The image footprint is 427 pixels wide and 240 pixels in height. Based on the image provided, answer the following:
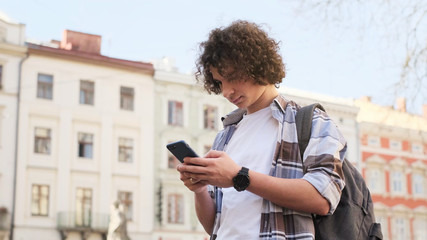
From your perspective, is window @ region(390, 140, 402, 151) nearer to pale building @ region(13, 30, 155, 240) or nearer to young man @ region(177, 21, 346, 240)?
pale building @ region(13, 30, 155, 240)

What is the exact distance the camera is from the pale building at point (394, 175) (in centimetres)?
2758

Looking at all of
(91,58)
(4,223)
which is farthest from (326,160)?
(91,58)

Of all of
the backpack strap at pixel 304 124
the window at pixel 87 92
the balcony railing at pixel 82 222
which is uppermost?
the window at pixel 87 92

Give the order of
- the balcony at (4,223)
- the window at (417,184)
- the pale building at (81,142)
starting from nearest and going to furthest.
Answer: the balcony at (4,223)
the pale building at (81,142)
the window at (417,184)

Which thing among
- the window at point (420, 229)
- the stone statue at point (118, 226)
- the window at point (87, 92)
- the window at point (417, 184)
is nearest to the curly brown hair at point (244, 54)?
the stone statue at point (118, 226)

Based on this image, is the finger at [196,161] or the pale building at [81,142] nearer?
the finger at [196,161]

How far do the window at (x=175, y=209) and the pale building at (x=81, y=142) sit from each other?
27.3 inches

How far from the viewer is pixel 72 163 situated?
21.8 meters

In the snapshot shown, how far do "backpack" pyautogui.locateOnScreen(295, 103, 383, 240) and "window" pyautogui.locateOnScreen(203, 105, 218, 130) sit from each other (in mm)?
22812

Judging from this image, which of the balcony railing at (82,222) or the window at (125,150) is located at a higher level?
the window at (125,150)

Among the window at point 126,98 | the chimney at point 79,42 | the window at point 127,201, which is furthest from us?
the window at point 126,98

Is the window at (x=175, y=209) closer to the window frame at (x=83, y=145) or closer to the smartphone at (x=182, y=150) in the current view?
the window frame at (x=83, y=145)

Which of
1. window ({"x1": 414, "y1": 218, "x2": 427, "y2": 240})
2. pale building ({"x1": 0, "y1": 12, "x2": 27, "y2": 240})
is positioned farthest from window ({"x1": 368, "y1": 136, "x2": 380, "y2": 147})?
pale building ({"x1": 0, "y1": 12, "x2": 27, "y2": 240})

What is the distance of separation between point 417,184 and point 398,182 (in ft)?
4.37
